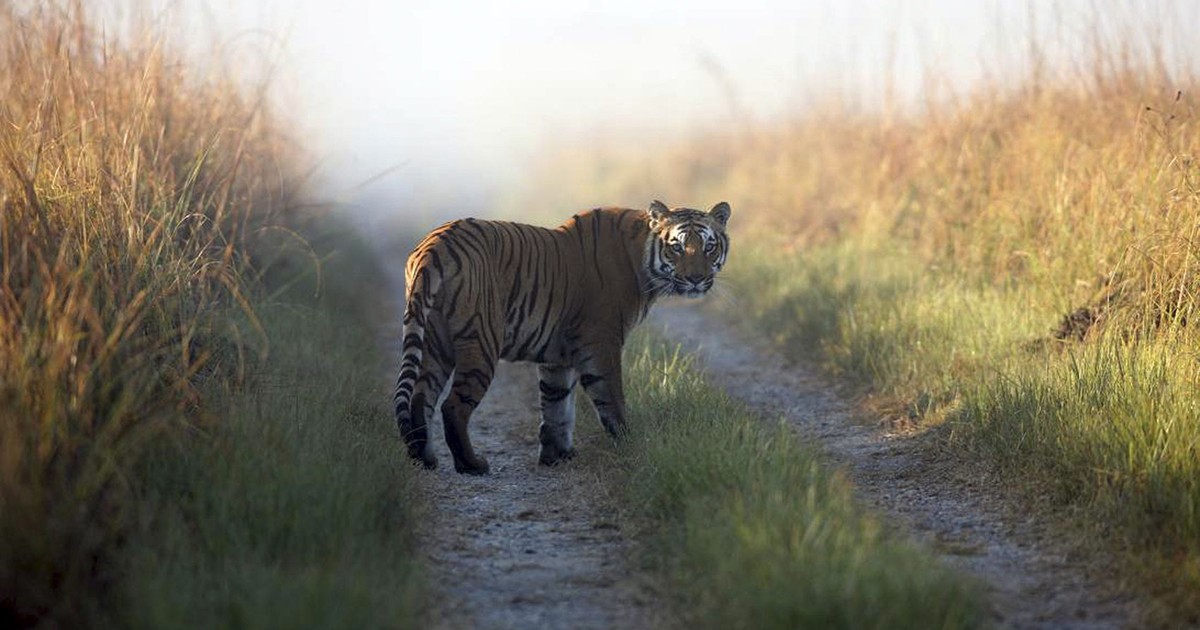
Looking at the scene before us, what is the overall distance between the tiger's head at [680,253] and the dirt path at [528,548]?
2.83 feet

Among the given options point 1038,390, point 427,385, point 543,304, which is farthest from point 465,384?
point 1038,390

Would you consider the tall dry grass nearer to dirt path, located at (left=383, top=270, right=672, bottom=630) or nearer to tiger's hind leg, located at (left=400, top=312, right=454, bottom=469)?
tiger's hind leg, located at (left=400, top=312, right=454, bottom=469)

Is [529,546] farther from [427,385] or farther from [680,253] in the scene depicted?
[680,253]

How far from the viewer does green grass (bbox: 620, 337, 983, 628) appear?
12.3ft

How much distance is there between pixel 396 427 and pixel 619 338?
45.6 inches

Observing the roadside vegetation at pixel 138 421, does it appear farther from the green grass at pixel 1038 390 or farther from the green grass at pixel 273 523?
the green grass at pixel 1038 390

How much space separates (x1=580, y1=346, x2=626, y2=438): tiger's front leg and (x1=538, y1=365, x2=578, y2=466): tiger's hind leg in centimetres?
16

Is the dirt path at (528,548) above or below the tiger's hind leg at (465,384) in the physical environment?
below

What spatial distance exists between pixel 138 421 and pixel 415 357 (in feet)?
5.65

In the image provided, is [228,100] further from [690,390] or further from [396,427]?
[690,390]

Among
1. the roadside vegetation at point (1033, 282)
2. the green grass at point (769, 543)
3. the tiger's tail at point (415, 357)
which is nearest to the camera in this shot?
the green grass at point (769, 543)

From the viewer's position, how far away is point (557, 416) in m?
6.61

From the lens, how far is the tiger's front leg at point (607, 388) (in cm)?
644

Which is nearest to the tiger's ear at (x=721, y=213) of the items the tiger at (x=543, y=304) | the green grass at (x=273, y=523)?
the tiger at (x=543, y=304)
